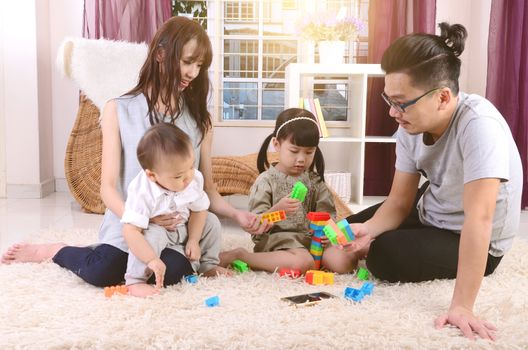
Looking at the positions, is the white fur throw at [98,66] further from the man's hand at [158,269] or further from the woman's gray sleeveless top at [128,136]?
the man's hand at [158,269]

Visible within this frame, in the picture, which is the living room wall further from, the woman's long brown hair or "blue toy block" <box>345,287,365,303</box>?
"blue toy block" <box>345,287,365,303</box>

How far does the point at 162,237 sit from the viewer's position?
1.66m

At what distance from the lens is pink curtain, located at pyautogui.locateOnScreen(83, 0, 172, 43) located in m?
3.53

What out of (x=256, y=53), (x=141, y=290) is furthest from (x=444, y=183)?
(x=256, y=53)

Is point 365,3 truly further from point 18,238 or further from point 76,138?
point 18,238

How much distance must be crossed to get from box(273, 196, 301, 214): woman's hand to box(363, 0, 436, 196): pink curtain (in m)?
1.99

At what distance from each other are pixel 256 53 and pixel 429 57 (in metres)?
2.63

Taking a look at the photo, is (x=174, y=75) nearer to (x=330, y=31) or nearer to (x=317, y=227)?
(x=317, y=227)

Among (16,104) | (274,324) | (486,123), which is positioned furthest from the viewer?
(16,104)

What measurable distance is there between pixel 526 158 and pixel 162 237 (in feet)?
7.96

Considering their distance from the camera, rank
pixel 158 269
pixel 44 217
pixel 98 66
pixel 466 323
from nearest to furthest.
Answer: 1. pixel 466 323
2. pixel 158 269
3. pixel 44 217
4. pixel 98 66

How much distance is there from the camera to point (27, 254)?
1.95m

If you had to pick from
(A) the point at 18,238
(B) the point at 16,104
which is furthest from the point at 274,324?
(B) the point at 16,104

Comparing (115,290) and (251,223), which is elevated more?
(251,223)
